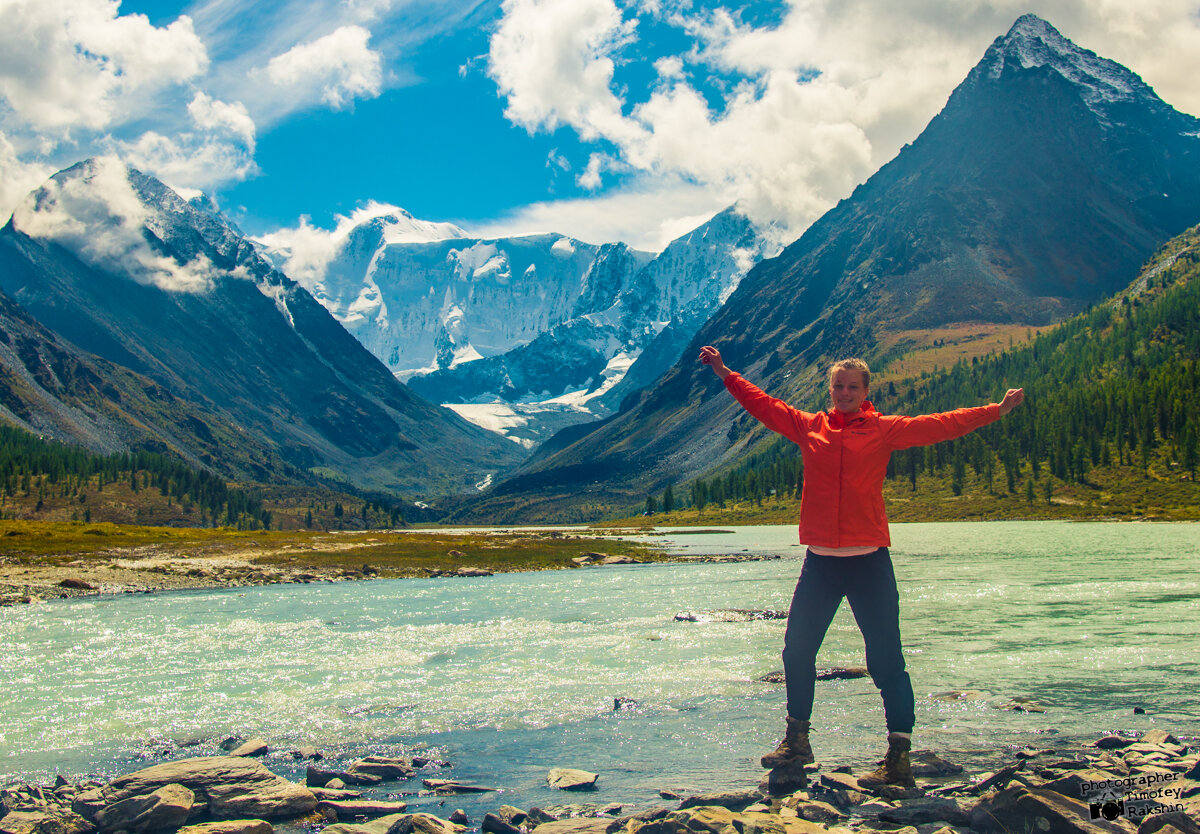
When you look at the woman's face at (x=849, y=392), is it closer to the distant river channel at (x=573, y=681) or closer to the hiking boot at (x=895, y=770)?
the hiking boot at (x=895, y=770)

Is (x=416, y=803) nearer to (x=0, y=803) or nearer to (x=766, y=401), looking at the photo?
(x=0, y=803)

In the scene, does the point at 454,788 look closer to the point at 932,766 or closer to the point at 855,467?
the point at 932,766

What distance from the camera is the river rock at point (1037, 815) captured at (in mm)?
10414

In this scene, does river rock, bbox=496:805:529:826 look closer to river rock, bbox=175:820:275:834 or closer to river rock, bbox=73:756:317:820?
river rock, bbox=73:756:317:820

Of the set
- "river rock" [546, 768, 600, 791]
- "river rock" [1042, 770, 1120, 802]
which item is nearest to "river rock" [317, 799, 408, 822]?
"river rock" [546, 768, 600, 791]

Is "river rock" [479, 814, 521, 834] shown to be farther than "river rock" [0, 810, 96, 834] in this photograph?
No

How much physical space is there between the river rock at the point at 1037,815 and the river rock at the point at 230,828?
32.4ft

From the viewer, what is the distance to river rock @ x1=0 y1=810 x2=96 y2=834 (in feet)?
41.6

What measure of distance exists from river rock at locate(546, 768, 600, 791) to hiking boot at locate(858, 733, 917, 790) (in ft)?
14.9

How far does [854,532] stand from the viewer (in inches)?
521

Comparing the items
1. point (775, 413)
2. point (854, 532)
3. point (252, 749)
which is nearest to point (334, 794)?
point (252, 749)

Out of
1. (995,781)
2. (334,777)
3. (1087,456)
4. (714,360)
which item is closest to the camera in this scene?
(995,781)

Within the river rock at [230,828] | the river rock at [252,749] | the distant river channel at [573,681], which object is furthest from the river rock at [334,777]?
the river rock at [230,828]

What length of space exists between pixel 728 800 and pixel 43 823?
33.1ft
